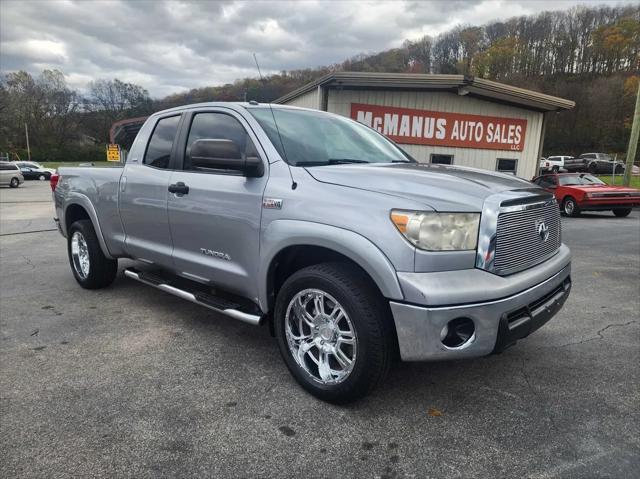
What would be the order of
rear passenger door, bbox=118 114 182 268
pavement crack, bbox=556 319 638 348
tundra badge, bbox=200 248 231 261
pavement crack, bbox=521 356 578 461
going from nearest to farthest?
pavement crack, bbox=521 356 578 461
tundra badge, bbox=200 248 231 261
pavement crack, bbox=556 319 638 348
rear passenger door, bbox=118 114 182 268

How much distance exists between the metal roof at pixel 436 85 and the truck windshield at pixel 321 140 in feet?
31.1

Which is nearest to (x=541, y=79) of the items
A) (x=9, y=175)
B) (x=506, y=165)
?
(x=506, y=165)

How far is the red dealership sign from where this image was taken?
561 inches

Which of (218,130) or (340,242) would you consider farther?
(218,130)

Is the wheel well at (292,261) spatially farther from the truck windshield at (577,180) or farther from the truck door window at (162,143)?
the truck windshield at (577,180)

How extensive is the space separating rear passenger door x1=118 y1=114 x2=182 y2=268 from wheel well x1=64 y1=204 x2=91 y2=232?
1.18m

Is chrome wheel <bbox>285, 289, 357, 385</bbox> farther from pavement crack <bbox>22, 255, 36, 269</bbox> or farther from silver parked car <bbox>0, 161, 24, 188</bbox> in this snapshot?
silver parked car <bbox>0, 161, 24, 188</bbox>

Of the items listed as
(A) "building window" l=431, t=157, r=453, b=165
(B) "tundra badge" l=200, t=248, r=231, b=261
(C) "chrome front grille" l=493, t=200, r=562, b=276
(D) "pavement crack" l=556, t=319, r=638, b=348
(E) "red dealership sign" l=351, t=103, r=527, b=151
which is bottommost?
(D) "pavement crack" l=556, t=319, r=638, b=348

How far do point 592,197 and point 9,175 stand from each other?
3132 cm

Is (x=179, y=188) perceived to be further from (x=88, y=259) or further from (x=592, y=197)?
(x=592, y=197)

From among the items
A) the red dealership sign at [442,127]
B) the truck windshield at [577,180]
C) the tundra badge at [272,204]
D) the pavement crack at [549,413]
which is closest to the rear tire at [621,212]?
the truck windshield at [577,180]

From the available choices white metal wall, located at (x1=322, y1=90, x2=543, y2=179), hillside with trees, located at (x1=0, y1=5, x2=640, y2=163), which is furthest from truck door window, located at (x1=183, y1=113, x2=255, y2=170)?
hillside with trees, located at (x1=0, y1=5, x2=640, y2=163)

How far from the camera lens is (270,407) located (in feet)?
9.30

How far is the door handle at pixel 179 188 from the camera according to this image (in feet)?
12.1
